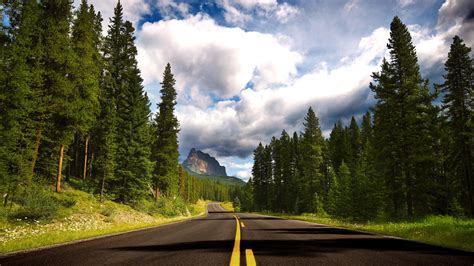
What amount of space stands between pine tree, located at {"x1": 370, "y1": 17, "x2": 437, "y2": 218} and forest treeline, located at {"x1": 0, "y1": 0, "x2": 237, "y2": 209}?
24.1 meters

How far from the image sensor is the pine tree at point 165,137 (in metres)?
39.0

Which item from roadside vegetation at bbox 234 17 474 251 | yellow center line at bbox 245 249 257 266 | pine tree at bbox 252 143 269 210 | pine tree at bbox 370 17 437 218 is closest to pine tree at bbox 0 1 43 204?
yellow center line at bbox 245 249 257 266

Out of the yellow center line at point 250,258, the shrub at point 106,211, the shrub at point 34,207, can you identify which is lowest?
the shrub at point 106,211

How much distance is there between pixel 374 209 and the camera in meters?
32.1

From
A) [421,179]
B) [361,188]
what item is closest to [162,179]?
[361,188]

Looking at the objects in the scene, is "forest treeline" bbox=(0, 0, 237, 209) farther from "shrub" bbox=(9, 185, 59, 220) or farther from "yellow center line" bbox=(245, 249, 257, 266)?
"yellow center line" bbox=(245, 249, 257, 266)

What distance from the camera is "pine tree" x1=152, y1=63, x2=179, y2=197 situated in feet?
128

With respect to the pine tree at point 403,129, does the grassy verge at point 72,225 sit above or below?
below

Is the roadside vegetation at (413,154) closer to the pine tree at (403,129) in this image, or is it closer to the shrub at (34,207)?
the pine tree at (403,129)

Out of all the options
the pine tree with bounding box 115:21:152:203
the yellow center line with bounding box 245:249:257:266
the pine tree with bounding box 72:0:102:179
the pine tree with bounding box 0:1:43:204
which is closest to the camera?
the yellow center line with bounding box 245:249:257:266

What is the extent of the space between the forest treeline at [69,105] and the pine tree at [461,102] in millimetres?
31862

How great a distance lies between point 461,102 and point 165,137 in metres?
35.6

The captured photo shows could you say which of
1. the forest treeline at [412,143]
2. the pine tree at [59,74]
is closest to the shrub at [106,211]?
the pine tree at [59,74]

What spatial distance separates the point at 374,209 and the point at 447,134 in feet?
39.1
